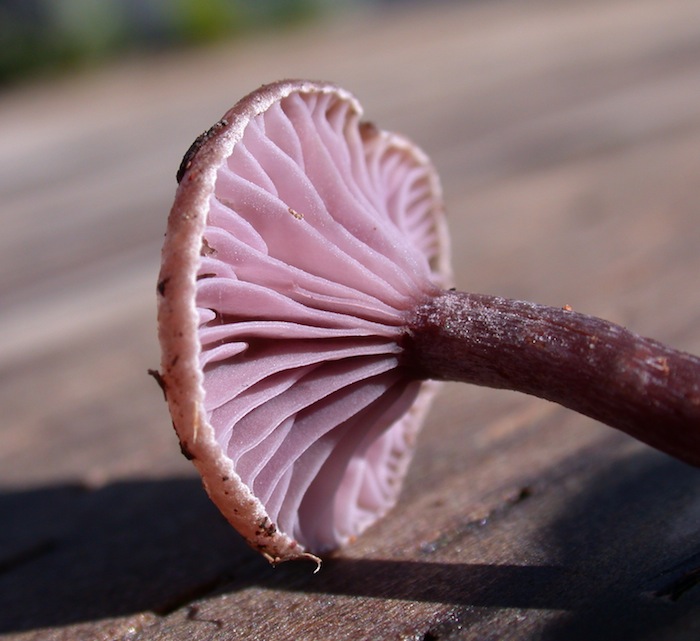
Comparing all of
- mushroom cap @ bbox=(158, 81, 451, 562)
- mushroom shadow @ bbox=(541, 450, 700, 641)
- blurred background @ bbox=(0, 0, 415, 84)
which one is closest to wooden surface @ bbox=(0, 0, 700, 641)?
mushroom shadow @ bbox=(541, 450, 700, 641)

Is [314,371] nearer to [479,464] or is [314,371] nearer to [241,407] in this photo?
[241,407]

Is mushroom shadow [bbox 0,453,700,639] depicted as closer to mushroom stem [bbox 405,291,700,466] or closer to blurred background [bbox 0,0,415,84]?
mushroom stem [bbox 405,291,700,466]

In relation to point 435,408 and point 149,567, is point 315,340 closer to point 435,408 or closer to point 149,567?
point 149,567

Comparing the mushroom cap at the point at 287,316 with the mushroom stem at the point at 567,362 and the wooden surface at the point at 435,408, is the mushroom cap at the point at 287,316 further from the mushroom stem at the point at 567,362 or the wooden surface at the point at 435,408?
the wooden surface at the point at 435,408

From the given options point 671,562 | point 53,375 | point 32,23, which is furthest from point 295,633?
point 32,23

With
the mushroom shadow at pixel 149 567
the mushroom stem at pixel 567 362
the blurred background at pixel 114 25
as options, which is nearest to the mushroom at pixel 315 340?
the mushroom stem at pixel 567 362

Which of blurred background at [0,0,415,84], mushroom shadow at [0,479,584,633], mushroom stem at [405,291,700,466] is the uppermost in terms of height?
blurred background at [0,0,415,84]
